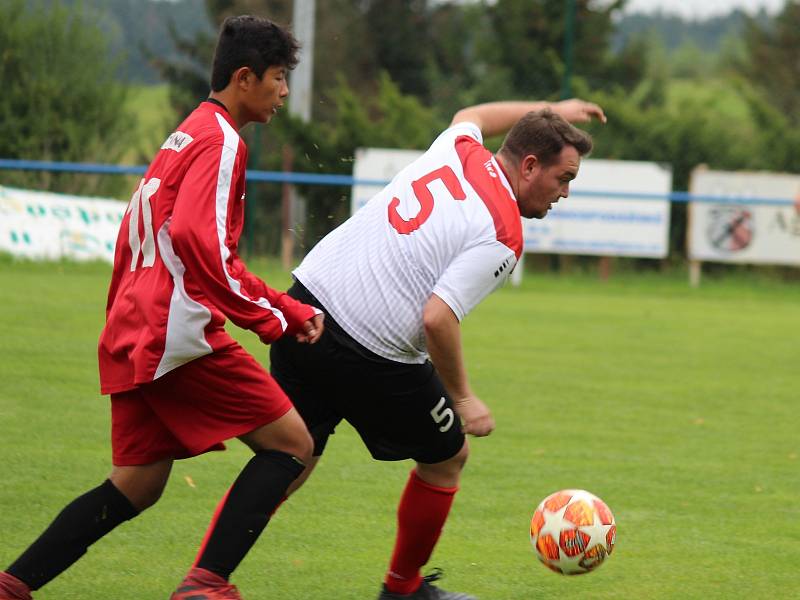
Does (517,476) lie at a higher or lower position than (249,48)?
lower

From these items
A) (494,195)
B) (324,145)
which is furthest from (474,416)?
(324,145)

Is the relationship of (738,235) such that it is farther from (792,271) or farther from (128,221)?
(128,221)

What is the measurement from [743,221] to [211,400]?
1519cm

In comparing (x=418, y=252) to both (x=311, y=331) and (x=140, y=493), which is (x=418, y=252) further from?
(x=140, y=493)

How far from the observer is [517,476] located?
647cm

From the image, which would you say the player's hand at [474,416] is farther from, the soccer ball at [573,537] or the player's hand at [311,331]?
the soccer ball at [573,537]

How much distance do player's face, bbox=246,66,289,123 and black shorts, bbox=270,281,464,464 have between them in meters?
0.64

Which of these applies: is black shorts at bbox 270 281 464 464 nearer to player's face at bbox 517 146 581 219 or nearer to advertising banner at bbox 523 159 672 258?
player's face at bbox 517 146 581 219

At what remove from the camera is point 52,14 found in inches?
771

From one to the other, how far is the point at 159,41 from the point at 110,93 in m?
7.54

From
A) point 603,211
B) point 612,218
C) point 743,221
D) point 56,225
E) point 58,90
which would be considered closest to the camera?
point 56,225

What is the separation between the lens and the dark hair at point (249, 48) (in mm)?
3906

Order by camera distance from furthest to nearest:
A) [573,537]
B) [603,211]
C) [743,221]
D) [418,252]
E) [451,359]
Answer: [743,221], [603,211], [573,537], [418,252], [451,359]

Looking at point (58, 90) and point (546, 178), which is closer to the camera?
point (546, 178)
